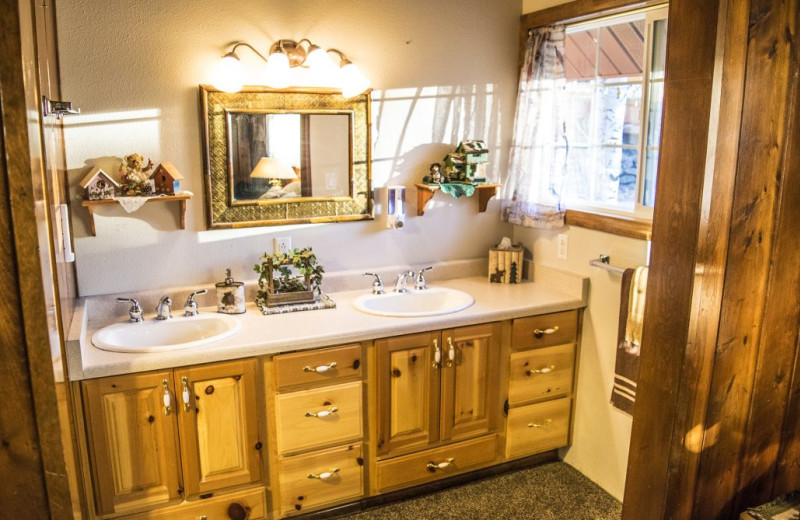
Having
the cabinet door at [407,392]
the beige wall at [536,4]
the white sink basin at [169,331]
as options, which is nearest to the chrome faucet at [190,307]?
the white sink basin at [169,331]

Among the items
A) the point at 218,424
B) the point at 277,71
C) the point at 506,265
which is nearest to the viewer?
the point at 218,424

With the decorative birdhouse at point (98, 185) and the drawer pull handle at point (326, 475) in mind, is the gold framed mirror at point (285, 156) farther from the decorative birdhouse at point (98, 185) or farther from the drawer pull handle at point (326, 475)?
the drawer pull handle at point (326, 475)

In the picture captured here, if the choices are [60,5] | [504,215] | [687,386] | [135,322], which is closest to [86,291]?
[135,322]

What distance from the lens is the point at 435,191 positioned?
10.6 feet

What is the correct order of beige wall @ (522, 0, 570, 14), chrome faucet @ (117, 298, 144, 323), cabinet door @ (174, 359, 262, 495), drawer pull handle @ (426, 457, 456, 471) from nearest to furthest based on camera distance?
cabinet door @ (174, 359, 262, 495) → chrome faucet @ (117, 298, 144, 323) → drawer pull handle @ (426, 457, 456, 471) → beige wall @ (522, 0, 570, 14)

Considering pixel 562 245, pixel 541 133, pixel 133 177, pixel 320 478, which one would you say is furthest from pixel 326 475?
pixel 541 133

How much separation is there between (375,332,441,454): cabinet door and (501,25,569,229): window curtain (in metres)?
0.91

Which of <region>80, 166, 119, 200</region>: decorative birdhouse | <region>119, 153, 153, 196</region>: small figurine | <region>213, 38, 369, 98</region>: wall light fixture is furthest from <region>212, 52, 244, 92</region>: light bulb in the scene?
<region>80, 166, 119, 200</region>: decorative birdhouse

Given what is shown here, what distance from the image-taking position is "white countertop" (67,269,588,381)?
224 centimetres

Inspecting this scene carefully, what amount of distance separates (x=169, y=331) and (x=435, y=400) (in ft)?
3.78

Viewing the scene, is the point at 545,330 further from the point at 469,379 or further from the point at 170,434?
the point at 170,434

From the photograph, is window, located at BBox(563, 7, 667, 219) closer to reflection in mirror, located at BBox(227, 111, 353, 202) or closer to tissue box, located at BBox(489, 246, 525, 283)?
tissue box, located at BBox(489, 246, 525, 283)

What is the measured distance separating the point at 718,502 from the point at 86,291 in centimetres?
240

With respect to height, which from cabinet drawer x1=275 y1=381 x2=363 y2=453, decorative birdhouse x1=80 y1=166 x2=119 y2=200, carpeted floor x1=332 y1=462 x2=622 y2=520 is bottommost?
carpeted floor x1=332 y1=462 x2=622 y2=520
